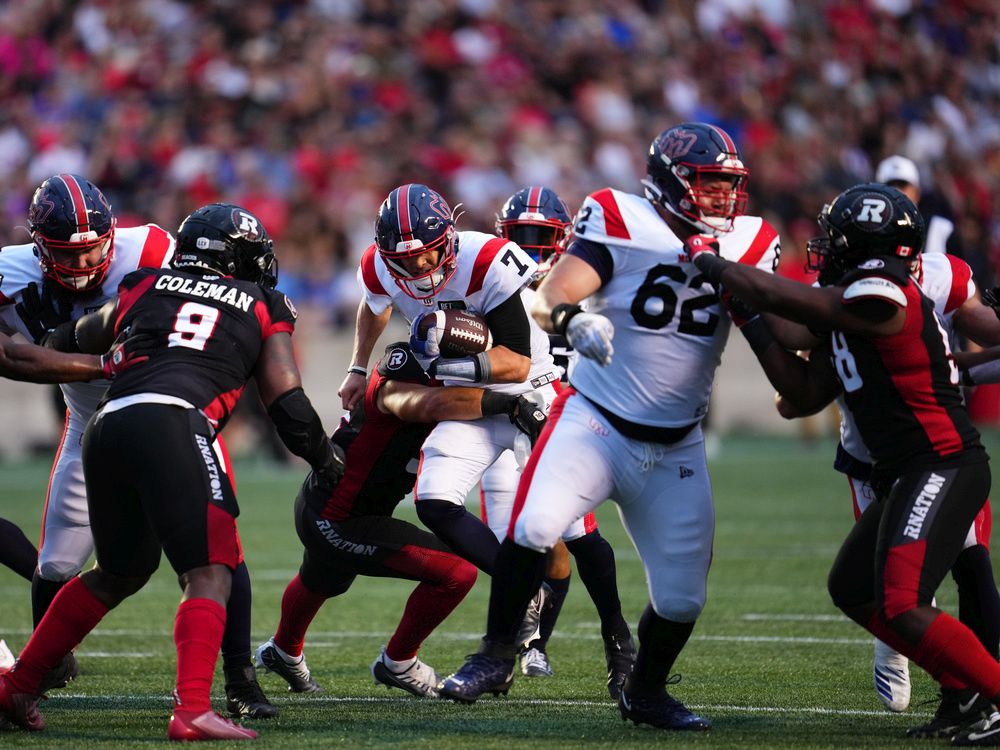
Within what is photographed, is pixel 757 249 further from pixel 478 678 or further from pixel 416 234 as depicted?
pixel 478 678

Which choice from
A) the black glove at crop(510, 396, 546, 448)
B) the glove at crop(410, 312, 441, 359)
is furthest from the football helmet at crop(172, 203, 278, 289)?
the black glove at crop(510, 396, 546, 448)

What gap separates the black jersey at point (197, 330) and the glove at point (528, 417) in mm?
1205

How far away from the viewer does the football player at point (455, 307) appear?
5195 millimetres

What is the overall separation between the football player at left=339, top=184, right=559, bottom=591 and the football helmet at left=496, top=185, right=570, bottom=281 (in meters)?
0.74

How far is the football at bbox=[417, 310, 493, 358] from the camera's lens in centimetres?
518

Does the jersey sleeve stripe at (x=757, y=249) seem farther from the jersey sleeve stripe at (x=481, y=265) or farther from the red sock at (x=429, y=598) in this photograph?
the red sock at (x=429, y=598)

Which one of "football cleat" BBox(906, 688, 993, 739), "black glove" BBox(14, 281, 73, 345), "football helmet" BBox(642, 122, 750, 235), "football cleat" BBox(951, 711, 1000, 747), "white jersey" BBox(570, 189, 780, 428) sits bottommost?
"black glove" BBox(14, 281, 73, 345)

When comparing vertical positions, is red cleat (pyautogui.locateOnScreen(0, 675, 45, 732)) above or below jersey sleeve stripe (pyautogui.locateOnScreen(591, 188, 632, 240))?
below

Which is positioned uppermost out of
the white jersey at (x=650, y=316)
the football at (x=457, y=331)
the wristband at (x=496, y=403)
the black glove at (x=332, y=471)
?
the white jersey at (x=650, y=316)

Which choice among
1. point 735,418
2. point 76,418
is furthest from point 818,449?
point 76,418

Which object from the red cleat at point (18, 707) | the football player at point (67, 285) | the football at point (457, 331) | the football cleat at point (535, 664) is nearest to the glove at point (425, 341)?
the football at point (457, 331)

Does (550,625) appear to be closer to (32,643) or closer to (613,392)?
(613,392)

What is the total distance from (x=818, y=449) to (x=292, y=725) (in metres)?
11.4

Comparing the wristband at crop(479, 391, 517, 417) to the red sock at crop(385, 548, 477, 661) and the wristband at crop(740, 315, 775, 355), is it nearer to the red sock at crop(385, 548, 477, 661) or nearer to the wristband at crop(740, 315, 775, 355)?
the red sock at crop(385, 548, 477, 661)
